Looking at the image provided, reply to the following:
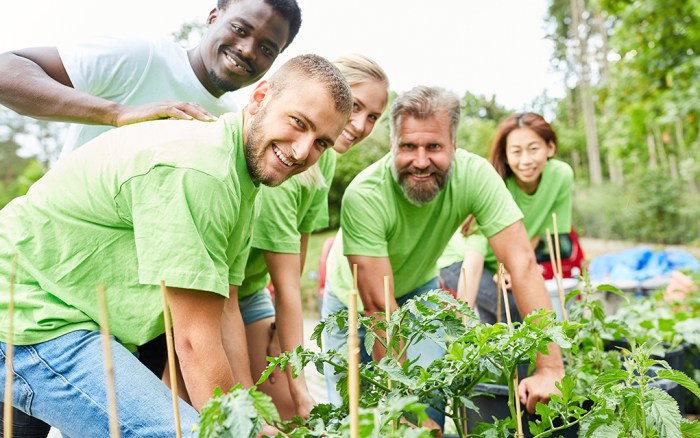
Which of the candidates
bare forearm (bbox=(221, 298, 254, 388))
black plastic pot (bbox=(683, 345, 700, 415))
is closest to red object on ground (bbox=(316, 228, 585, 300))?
black plastic pot (bbox=(683, 345, 700, 415))

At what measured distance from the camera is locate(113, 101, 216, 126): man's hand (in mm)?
1548

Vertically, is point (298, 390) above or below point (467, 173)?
below

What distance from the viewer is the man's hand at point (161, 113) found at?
155 centimetres

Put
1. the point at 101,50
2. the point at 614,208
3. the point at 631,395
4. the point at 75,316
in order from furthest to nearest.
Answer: the point at 614,208 → the point at 101,50 → the point at 75,316 → the point at 631,395

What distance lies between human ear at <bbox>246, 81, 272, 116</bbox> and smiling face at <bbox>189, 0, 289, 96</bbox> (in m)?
0.60

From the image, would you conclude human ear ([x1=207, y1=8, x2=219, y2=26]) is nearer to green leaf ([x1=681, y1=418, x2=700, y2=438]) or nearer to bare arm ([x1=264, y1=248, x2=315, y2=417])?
bare arm ([x1=264, y1=248, x2=315, y2=417])

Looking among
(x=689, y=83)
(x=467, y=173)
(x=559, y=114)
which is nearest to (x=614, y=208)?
(x=689, y=83)

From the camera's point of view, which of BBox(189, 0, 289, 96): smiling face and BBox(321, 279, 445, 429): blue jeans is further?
BBox(321, 279, 445, 429): blue jeans

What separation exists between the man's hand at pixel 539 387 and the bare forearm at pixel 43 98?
1398mm

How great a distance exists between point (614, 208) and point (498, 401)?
14330 millimetres

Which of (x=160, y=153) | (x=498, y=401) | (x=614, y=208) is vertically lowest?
(x=614, y=208)

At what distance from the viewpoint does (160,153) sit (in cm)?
125

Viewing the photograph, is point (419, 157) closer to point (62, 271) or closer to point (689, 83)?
point (62, 271)

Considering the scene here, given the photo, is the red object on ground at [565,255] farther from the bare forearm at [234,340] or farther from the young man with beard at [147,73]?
the young man with beard at [147,73]
